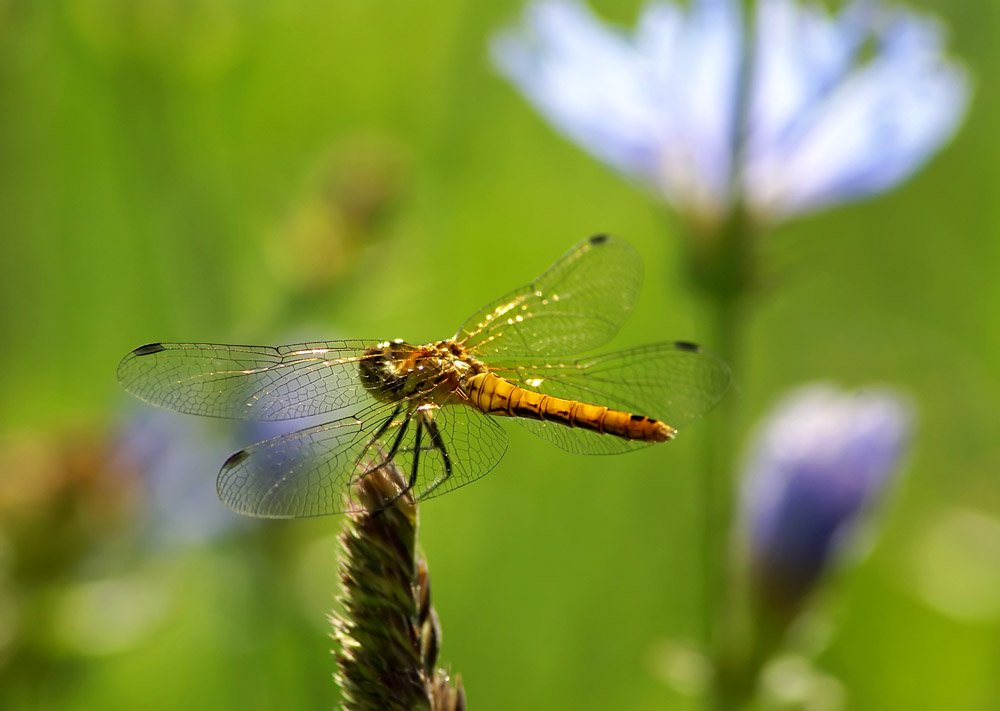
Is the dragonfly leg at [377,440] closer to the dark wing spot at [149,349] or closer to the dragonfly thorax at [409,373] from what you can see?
the dragonfly thorax at [409,373]

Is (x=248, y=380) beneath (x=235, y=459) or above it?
above

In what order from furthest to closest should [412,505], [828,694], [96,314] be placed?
[96,314], [828,694], [412,505]

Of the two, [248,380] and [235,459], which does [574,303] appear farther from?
[235,459]

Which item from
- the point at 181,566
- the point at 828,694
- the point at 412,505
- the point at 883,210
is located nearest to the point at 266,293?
the point at 181,566

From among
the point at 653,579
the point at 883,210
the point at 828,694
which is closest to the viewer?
the point at 828,694

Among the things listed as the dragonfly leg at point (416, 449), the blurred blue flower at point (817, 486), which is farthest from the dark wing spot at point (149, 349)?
the blurred blue flower at point (817, 486)

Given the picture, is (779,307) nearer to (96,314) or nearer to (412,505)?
(96,314)

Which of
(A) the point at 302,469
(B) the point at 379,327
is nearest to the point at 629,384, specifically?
(A) the point at 302,469
